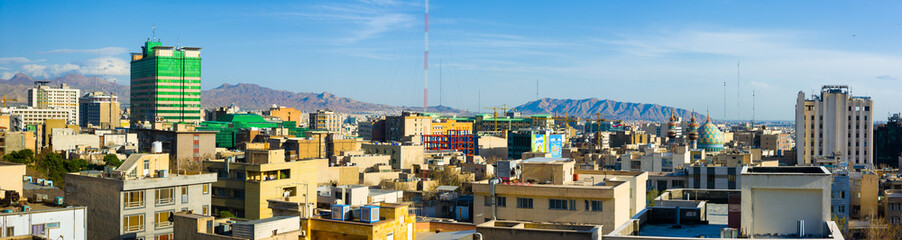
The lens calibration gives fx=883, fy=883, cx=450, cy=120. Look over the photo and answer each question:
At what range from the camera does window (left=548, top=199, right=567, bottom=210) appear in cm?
2961

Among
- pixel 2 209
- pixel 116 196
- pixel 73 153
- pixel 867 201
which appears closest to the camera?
pixel 2 209

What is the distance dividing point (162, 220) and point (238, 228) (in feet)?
30.1

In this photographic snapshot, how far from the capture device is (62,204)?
1112 inches

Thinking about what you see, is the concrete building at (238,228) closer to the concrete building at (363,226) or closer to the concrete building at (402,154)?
the concrete building at (363,226)

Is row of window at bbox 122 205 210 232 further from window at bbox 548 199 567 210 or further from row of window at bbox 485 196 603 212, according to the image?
window at bbox 548 199 567 210

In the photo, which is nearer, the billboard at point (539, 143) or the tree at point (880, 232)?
the tree at point (880, 232)

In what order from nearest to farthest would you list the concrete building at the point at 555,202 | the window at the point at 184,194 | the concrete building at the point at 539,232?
the concrete building at the point at 539,232 < the concrete building at the point at 555,202 < the window at the point at 184,194

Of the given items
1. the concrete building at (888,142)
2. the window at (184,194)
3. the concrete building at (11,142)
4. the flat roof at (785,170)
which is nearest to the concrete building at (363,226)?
the flat roof at (785,170)

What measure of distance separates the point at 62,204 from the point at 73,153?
165 feet

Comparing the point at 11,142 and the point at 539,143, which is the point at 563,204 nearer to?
the point at 11,142

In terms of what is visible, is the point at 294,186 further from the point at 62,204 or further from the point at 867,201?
the point at 867,201

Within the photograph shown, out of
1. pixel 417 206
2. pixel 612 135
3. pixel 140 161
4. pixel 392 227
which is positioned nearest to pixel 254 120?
pixel 612 135

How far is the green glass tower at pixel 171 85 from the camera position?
180m

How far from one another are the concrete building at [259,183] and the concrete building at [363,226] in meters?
15.2
